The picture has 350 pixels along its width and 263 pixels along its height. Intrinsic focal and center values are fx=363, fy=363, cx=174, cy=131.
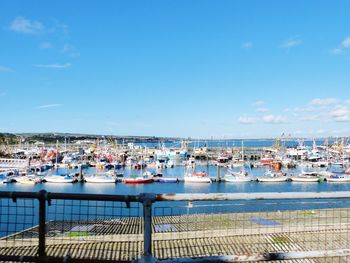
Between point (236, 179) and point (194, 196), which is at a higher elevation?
point (194, 196)

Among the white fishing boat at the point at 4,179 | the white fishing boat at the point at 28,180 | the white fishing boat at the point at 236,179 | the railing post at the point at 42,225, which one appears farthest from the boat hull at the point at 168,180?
the railing post at the point at 42,225

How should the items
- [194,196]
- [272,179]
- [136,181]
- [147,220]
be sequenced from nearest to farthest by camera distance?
[147,220]
[194,196]
[136,181]
[272,179]

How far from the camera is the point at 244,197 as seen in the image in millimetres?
3324

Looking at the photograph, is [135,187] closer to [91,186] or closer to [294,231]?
[91,186]

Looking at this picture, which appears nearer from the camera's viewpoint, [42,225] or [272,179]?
[42,225]

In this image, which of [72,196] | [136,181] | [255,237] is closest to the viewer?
[72,196]

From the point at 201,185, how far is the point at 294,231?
161 ft

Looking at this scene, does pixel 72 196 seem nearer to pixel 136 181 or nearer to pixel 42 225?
pixel 42 225

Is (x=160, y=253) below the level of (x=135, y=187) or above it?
above

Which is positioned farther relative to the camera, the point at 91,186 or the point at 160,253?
the point at 91,186

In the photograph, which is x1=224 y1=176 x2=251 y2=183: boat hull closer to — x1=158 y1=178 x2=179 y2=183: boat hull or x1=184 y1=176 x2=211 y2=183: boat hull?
x1=184 y1=176 x2=211 y2=183: boat hull

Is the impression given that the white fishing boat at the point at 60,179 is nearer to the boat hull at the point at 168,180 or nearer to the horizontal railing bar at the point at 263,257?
the boat hull at the point at 168,180

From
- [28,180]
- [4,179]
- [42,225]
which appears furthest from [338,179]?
[42,225]

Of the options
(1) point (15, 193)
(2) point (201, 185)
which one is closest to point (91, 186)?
(2) point (201, 185)
